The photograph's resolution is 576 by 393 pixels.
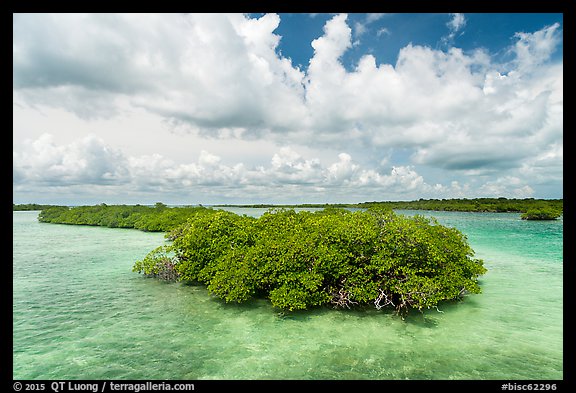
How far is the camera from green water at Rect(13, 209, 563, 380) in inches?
265

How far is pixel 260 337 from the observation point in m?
8.30

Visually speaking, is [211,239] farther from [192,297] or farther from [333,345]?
[333,345]

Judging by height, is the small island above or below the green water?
above

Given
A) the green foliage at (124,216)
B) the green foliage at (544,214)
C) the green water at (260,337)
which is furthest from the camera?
the green foliage at (544,214)

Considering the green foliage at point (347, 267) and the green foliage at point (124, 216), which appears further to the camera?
the green foliage at point (124, 216)

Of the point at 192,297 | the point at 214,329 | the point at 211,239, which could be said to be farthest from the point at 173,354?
the point at 211,239

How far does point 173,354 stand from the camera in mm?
7344

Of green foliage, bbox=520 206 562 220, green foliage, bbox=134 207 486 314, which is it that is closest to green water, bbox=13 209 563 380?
green foliage, bbox=134 207 486 314

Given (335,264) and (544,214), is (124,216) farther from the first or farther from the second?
(544,214)

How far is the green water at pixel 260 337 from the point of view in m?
6.73

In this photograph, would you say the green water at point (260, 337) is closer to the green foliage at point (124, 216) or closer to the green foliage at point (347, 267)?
the green foliage at point (347, 267)

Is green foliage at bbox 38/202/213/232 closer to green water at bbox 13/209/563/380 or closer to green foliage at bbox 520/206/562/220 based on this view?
green water at bbox 13/209/563/380

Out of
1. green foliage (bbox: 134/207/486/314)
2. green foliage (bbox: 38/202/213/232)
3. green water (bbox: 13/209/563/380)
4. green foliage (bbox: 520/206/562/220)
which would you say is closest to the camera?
green water (bbox: 13/209/563/380)

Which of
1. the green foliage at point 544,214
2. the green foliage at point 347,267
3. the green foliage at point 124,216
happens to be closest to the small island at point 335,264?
the green foliage at point 347,267
